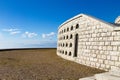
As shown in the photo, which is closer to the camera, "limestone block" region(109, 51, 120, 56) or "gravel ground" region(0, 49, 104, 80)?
"gravel ground" region(0, 49, 104, 80)

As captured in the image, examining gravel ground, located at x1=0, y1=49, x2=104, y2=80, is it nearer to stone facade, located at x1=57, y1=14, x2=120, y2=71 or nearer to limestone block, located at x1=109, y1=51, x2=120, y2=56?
stone facade, located at x1=57, y1=14, x2=120, y2=71

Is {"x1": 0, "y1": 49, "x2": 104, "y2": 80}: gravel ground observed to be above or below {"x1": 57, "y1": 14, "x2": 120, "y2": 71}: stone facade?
below

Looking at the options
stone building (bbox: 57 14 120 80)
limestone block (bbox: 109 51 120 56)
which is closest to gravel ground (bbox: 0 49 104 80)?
stone building (bbox: 57 14 120 80)

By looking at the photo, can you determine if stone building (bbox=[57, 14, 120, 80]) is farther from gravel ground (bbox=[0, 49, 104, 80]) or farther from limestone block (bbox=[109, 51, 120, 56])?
gravel ground (bbox=[0, 49, 104, 80])

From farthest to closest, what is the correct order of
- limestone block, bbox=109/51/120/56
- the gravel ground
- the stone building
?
the stone building → limestone block, bbox=109/51/120/56 → the gravel ground

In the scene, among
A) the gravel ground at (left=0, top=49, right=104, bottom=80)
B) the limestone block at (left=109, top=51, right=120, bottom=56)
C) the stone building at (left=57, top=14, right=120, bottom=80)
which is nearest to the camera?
the gravel ground at (left=0, top=49, right=104, bottom=80)

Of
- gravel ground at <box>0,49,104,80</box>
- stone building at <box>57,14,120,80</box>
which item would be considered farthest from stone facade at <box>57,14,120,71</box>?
gravel ground at <box>0,49,104,80</box>

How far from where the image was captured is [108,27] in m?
10.2

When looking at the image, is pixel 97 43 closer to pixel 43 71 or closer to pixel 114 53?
pixel 114 53

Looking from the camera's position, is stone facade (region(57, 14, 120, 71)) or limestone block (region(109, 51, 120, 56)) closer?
limestone block (region(109, 51, 120, 56))

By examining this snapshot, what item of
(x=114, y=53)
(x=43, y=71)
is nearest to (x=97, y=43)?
(x=114, y=53)

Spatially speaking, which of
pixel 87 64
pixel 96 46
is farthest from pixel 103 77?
pixel 87 64

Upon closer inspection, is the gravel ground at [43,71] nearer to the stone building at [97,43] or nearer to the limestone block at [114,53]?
the stone building at [97,43]

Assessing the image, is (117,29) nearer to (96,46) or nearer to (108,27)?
→ (108,27)
